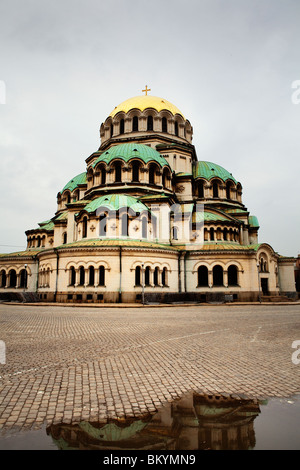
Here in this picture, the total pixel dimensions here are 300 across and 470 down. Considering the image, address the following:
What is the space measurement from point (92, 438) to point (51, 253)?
31.2 meters

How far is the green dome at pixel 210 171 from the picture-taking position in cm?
4606

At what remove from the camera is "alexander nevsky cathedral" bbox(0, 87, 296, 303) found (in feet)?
101

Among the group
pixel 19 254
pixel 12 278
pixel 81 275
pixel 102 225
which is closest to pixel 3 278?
pixel 12 278

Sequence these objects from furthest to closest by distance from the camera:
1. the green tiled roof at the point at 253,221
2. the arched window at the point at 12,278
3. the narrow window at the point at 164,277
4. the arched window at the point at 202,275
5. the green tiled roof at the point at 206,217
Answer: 1. the green tiled roof at the point at 253,221
2. the arched window at the point at 12,278
3. the green tiled roof at the point at 206,217
4. the arched window at the point at 202,275
5. the narrow window at the point at 164,277

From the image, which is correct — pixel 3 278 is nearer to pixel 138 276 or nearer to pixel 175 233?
pixel 138 276

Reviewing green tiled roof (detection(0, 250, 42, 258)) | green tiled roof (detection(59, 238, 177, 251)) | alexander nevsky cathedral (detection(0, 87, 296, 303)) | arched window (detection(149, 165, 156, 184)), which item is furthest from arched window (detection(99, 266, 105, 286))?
green tiled roof (detection(0, 250, 42, 258))

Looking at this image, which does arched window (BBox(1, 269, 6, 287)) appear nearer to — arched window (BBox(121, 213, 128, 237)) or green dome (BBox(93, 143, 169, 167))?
green dome (BBox(93, 143, 169, 167))

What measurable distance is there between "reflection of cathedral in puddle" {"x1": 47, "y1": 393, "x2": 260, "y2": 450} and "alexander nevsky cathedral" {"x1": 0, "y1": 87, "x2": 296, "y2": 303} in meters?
24.8

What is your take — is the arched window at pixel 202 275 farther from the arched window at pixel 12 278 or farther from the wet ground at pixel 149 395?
the wet ground at pixel 149 395

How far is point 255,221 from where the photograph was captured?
47.8m

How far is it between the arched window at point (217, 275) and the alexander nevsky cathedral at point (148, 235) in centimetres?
11

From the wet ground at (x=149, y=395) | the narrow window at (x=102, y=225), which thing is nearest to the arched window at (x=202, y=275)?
the narrow window at (x=102, y=225)
